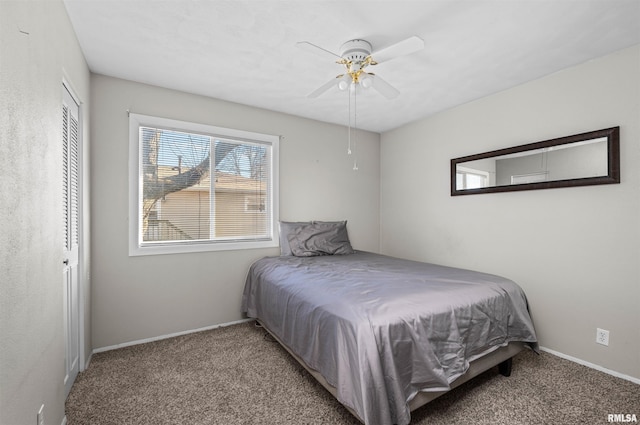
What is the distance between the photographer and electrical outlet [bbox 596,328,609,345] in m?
2.21

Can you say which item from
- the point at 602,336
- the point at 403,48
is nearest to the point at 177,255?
the point at 403,48

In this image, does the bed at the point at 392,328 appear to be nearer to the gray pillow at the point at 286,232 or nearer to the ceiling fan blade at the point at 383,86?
the gray pillow at the point at 286,232

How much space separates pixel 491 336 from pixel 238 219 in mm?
2658

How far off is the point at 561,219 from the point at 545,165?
506 millimetres

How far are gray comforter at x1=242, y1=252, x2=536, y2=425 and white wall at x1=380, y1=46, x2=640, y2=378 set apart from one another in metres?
0.66

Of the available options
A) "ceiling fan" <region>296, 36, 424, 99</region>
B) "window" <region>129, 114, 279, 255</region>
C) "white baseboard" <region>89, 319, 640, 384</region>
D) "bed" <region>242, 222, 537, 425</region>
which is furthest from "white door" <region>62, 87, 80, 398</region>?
"ceiling fan" <region>296, 36, 424, 99</region>

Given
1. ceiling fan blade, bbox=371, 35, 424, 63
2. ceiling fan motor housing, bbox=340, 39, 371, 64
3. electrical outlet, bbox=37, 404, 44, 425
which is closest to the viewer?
electrical outlet, bbox=37, 404, 44, 425

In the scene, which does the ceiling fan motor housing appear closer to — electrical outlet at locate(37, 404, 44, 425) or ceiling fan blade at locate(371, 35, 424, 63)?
ceiling fan blade at locate(371, 35, 424, 63)

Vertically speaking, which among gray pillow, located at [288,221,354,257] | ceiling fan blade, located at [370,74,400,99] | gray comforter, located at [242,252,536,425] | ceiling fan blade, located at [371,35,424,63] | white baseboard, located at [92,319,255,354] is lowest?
white baseboard, located at [92,319,255,354]

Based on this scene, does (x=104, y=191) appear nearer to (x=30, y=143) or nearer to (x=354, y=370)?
(x=30, y=143)

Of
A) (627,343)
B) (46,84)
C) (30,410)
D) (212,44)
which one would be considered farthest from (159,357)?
(627,343)

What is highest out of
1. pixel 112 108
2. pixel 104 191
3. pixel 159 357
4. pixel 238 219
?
pixel 112 108

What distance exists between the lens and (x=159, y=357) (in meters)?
2.41

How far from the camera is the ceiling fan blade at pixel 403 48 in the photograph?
66.7 inches
